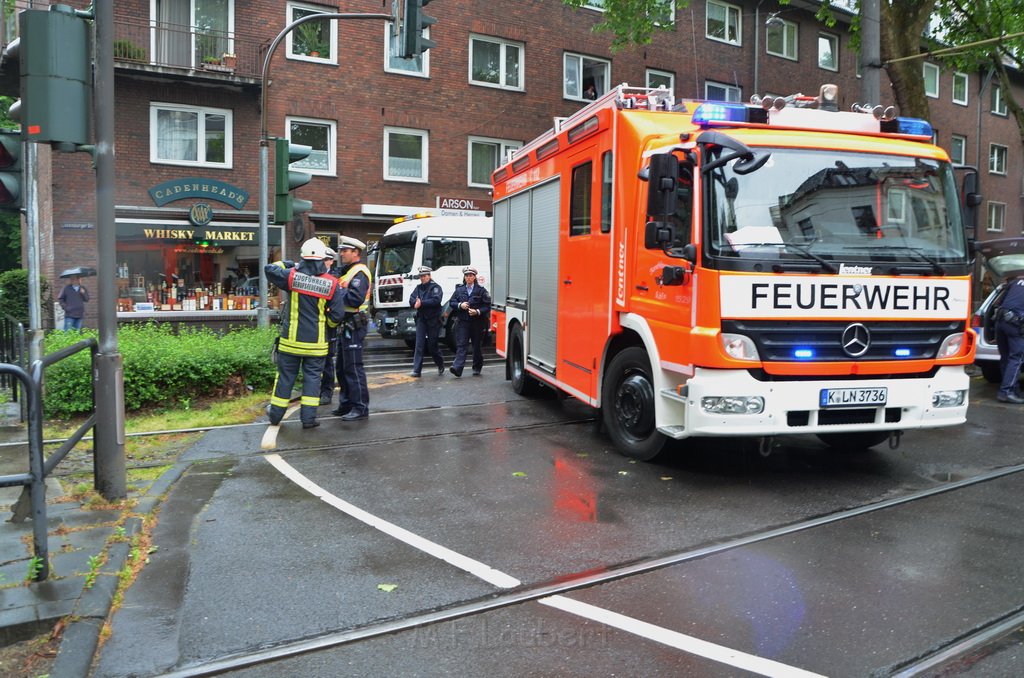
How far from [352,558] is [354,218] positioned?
58.8 feet

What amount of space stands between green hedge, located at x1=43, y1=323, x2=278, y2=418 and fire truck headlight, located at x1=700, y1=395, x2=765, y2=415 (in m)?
6.06

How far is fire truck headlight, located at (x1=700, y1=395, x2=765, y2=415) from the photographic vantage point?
5789 mm

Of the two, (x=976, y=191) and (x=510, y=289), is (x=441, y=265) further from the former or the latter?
(x=976, y=191)

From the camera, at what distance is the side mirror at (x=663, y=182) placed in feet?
19.3

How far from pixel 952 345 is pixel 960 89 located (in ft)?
115

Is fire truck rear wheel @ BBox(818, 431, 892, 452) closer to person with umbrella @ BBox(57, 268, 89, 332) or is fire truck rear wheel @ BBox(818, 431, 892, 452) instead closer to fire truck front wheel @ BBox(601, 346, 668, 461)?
fire truck front wheel @ BBox(601, 346, 668, 461)

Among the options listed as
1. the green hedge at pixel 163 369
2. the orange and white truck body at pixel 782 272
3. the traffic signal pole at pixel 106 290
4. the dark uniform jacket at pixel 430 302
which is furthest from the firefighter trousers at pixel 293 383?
the dark uniform jacket at pixel 430 302

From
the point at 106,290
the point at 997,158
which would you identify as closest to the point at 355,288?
the point at 106,290

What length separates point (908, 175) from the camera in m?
6.29

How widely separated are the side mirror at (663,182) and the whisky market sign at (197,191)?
1640cm

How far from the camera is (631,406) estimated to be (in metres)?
6.98

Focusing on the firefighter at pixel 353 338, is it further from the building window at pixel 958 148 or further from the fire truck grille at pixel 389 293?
the building window at pixel 958 148

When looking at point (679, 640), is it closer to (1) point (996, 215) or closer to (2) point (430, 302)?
(2) point (430, 302)

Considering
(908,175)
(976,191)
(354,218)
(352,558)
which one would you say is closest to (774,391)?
(908,175)
